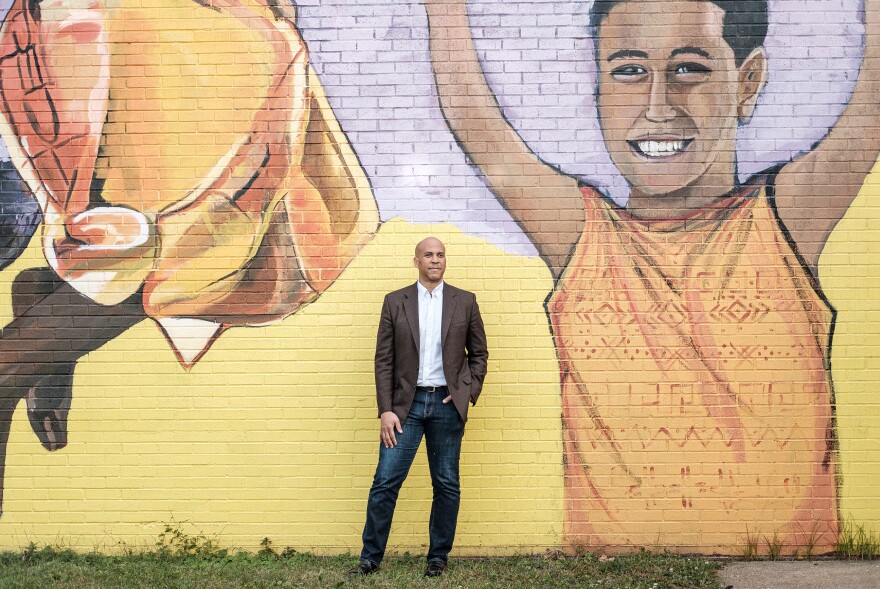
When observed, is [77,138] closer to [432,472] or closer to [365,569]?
[432,472]

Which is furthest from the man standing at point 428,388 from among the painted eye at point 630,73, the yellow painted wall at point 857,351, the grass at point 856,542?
the grass at point 856,542

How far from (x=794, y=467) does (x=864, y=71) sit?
262cm

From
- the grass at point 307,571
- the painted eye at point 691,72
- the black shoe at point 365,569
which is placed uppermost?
the painted eye at point 691,72

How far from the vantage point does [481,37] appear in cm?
580

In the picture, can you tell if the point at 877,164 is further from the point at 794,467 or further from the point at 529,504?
the point at 529,504

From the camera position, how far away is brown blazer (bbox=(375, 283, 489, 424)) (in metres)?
5.32

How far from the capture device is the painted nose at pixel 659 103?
19.0 ft

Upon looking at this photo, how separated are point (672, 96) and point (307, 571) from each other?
3.83m

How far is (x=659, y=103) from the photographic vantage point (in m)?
5.81

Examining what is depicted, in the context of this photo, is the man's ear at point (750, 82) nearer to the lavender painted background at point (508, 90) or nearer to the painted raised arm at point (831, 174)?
the lavender painted background at point (508, 90)

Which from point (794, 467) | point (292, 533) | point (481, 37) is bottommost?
point (292, 533)

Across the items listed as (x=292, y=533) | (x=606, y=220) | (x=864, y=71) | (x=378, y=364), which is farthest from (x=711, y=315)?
(x=292, y=533)

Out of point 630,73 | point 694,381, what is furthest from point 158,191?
point 694,381

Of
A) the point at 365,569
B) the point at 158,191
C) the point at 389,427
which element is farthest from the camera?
the point at 158,191
